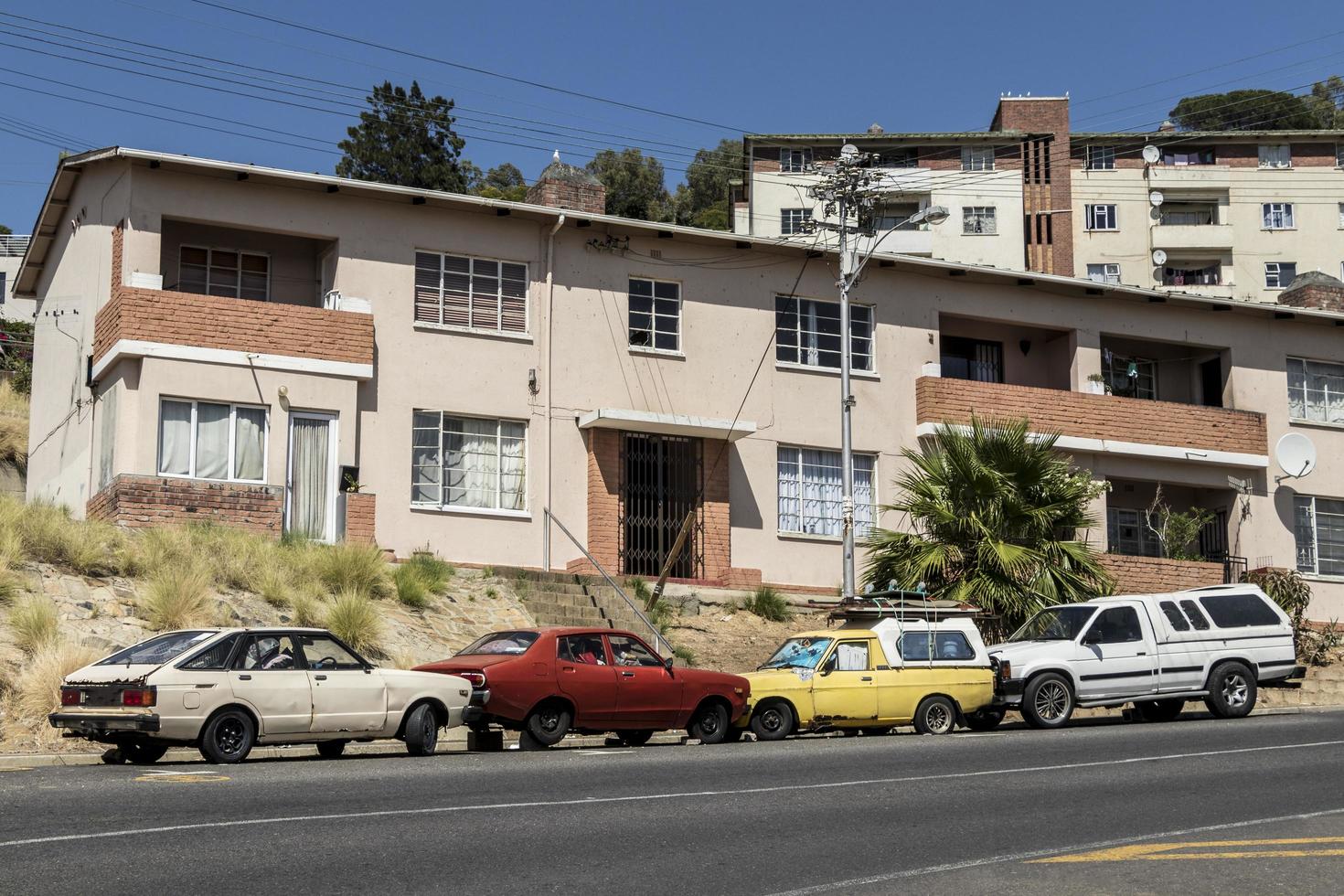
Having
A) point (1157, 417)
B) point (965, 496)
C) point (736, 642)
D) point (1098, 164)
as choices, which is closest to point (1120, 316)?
point (1157, 417)

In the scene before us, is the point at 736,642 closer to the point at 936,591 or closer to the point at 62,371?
the point at 936,591

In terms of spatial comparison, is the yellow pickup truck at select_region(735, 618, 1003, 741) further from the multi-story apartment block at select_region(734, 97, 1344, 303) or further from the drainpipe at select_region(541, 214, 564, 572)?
the multi-story apartment block at select_region(734, 97, 1344, 303)

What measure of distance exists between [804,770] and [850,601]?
26.0ft

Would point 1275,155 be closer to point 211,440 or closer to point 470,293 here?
point 470,293

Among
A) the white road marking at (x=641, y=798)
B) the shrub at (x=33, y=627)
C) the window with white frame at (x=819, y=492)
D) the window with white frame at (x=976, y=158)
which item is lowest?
the white road marking at (x=641, y=798)

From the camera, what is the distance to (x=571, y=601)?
25891mm

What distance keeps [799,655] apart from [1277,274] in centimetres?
5446

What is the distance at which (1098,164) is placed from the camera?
227 ft

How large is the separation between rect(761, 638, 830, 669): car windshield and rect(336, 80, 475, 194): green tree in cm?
4874

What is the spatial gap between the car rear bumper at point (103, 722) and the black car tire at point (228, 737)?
0.57 m

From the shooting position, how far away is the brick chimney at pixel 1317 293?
38375mm

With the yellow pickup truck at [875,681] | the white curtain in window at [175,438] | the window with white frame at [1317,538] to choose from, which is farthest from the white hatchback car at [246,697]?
the window with white frame at [1317,538]

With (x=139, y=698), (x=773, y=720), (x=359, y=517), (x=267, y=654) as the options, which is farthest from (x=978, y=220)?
(x=139, y=698)

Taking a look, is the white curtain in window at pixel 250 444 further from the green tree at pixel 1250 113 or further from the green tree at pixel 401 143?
the green tree at pixel 1250 113
